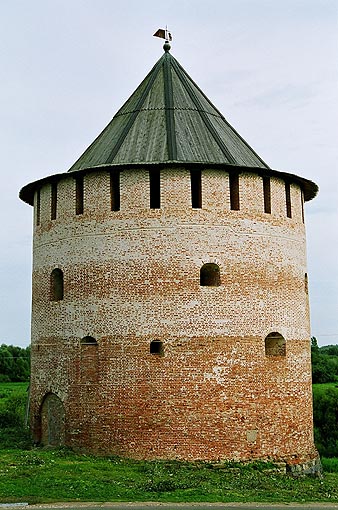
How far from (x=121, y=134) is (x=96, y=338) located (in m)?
4.99

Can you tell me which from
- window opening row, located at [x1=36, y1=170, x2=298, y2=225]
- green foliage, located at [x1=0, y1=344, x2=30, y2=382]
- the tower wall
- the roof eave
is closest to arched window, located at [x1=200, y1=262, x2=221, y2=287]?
the tower wall

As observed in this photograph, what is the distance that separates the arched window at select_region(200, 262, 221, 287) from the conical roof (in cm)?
220

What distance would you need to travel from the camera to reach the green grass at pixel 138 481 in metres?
10.6

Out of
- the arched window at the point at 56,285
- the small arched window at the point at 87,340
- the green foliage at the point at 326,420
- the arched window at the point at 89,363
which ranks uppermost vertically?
the arched window at the point at 56,285

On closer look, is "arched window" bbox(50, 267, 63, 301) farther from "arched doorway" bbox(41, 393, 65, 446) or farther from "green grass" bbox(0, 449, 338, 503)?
"green grass" bbox(0, 449, 338, 503)

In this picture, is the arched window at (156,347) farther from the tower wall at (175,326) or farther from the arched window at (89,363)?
the arched window at (89,363)

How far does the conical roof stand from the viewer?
15414 mm

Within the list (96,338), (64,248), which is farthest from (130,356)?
(64,248)

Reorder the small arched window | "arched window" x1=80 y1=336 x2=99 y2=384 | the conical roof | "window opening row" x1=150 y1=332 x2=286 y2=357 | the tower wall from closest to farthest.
→ the tower wall → "arched window" x1=80 y1=336 x2=99 y2=384 → the small arched window → "window opening row" x1=150 y1=332 x2=286 y2=357 → the conical roof

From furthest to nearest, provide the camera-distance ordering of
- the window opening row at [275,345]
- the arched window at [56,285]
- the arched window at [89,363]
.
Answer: the arched window at [56,285] < the window opening row at [275,345] < the arched window at [89,363]

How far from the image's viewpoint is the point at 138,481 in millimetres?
11891

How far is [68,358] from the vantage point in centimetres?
1496

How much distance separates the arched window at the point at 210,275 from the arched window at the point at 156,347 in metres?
1.65

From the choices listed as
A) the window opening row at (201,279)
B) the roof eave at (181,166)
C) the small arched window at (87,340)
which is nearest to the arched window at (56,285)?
the window opening row at (201,279)
